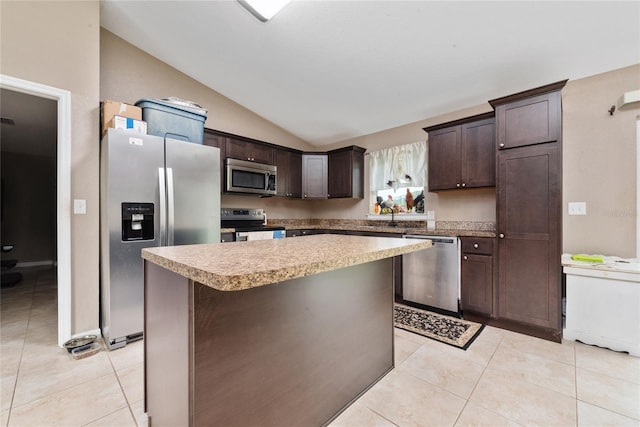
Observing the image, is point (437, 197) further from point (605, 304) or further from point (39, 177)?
point (39, 177)

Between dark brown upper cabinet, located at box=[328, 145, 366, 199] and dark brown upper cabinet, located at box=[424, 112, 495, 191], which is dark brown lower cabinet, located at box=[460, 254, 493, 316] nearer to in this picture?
dark brown upper cabinet, located at box=[424, 112, 495, 191]

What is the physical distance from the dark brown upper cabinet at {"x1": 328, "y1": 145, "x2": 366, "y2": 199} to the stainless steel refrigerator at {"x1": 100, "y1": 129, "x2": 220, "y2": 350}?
2.41 metres

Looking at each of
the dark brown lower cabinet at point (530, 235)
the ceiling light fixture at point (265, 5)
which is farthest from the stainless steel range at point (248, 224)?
the dark brown lower cabinet at point (530, 235)

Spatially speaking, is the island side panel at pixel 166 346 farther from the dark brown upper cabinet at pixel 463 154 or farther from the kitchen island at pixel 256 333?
the dark brown upper cabinet at pixel 463 154

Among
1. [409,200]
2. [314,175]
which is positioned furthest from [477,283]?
[314,175]

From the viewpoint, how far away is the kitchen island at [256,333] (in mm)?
880

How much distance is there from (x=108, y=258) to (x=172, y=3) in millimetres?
2428

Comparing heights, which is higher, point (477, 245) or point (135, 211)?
point (135, 211)

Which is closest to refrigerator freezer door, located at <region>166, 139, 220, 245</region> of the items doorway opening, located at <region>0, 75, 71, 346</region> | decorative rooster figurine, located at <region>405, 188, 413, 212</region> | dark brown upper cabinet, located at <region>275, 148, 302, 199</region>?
doorway opening, located at <region>0, 75, 71, 346</region>

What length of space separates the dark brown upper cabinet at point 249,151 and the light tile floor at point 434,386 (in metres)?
2.55

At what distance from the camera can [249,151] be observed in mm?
3971

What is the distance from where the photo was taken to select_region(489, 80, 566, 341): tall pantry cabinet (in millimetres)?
2344

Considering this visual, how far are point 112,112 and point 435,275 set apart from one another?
11.8 ft

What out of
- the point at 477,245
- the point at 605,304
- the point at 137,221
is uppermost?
the point at 137,221
